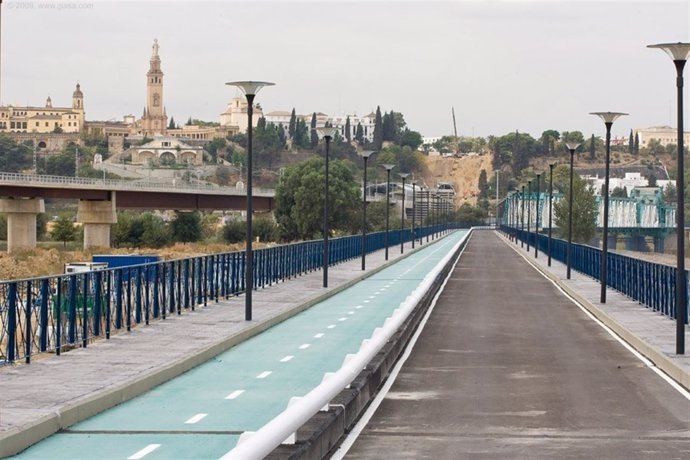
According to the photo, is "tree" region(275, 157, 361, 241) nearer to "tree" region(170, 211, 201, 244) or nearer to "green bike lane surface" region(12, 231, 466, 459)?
"tree" region(170, 211, 201, 244)

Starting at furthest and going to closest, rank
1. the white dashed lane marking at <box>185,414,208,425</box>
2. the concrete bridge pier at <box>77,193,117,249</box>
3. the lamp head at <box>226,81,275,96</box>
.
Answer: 1. the concrete bridge pier at <box>77,193,117,249</box>
2. the lamp head at <box>226,81,275,96</box>
3. the white dashed lane marking at <box>185,414,208,425</box>

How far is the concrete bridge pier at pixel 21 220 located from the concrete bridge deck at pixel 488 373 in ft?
223

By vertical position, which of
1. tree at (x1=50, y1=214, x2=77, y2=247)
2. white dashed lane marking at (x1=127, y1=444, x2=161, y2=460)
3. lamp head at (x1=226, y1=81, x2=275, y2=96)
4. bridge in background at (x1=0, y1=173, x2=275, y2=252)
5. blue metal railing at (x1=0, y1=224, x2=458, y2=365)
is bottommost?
tree at (x1=50, y1=214, x2=77, y2=247)

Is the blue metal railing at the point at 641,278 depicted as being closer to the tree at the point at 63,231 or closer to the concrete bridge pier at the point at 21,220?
the concrete bridge pier at the point at 21,220

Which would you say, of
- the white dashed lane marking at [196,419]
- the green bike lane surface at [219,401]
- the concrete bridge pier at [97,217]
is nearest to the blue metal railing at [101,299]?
the green bike lane surface at [219,401]

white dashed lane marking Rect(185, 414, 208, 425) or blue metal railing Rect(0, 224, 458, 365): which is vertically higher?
blue metal railing Rect(0, 224, 458, 365)

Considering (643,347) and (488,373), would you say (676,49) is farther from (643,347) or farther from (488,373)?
(488,373)

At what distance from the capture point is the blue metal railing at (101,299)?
1811cm

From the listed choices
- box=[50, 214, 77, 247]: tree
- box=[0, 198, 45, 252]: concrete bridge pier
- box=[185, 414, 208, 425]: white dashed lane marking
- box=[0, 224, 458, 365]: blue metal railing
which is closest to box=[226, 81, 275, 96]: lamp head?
box=[0, 224, 458, 365]: blue metal railing

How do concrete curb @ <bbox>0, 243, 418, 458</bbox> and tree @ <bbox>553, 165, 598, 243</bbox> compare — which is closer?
concrete curb @ <bbox>0, 243, 418, 458</bbox>

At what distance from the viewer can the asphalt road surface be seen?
41.9 feet

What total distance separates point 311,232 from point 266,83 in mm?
97364

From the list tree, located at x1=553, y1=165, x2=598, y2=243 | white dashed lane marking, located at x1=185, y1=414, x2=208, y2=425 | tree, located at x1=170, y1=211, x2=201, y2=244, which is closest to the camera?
white dashed lane marking, located at x1=185, y1=414, x2=208, y2=425

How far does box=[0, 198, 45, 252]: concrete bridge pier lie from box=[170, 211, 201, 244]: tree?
36.3 metres
